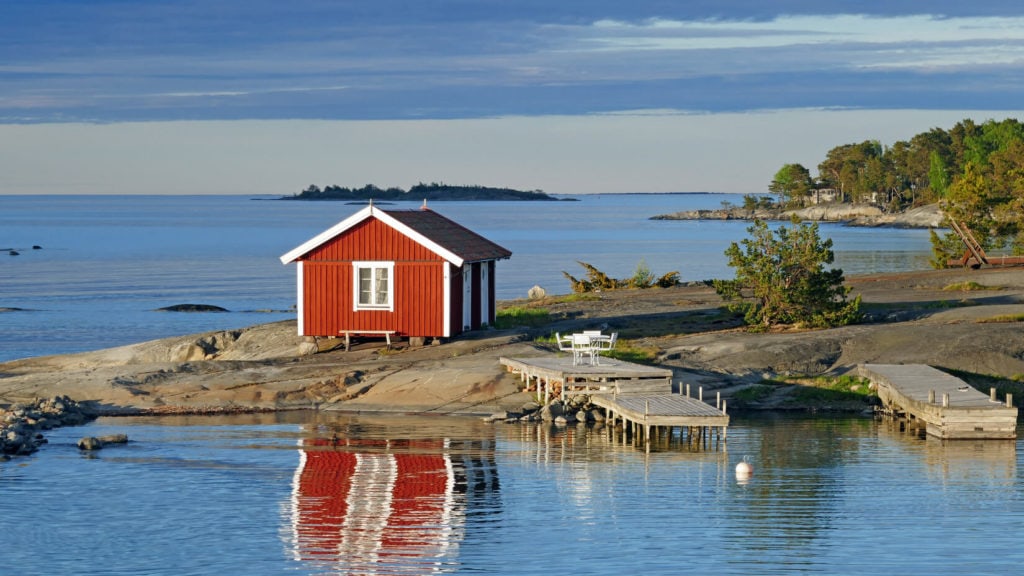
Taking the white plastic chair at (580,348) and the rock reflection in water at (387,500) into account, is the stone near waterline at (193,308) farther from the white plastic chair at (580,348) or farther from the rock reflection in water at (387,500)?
the rock reflection in water at (387,500)

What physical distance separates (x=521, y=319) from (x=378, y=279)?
745 centimetres

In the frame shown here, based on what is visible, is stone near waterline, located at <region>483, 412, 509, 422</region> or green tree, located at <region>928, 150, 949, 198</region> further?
green tree, located at <region>928, 150, 949, 198</region>

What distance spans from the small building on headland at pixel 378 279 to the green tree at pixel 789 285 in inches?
352

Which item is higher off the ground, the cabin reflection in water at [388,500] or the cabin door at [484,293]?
the cabin door at [484,293]

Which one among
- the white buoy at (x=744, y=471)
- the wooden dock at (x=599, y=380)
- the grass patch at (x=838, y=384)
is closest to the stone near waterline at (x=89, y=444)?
the wooden dock at (x=599, y=380)

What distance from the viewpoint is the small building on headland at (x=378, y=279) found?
37.7 m

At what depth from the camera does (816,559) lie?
65.1 feet

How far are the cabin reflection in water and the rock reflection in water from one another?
0.6 inches

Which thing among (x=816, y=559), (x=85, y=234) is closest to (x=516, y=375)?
(x=816, y=559)

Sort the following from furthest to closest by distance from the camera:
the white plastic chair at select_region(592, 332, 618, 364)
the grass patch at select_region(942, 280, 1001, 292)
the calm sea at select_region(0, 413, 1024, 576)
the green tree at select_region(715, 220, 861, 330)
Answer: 1. the grass patch at select_region(942, 280, 1001, 292)
2. the green tree at select_region(715, 220, 861, 330)
3. the white plastic chair at select_region(592, 332, 618, 364)
4. the calm sea at select_region(0, 413, 1024, 576)

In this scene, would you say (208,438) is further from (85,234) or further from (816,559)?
(85,234)

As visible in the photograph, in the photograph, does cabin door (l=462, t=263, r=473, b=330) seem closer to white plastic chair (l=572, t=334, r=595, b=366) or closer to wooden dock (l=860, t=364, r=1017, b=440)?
white plastic chair (l=572, t=334, r=595, b=366)

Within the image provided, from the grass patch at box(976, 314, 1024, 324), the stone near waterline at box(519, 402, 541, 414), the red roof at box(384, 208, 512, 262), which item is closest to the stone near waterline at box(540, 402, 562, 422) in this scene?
the stone near waterline at box(519, 402, 541, 414)

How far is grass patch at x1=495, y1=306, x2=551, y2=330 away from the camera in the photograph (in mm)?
43688
